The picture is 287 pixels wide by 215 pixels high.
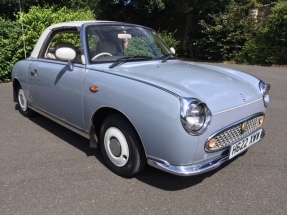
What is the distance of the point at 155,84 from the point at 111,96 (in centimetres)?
50

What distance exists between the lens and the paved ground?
2.64 metres

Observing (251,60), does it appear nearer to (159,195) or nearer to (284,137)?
(284,137)

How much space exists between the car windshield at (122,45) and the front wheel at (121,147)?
2.83 feet

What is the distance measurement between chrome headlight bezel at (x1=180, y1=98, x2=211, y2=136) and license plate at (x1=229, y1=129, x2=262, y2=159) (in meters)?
0.47

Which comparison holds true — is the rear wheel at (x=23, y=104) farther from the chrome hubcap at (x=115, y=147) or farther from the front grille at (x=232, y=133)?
the front grille at (x=232, y=133)

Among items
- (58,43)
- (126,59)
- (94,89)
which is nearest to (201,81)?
(126,59)

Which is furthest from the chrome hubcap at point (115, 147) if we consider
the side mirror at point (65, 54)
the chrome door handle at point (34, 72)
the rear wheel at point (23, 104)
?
the rear wheel at point (23, 104)

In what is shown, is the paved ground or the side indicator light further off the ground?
the side indicator light

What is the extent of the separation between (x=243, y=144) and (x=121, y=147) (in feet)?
4.04

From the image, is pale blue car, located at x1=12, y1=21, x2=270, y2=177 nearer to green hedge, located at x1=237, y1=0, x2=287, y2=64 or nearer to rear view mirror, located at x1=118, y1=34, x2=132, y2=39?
rear view mirror, located at x1=118, y1=34, x2=132, y2=39

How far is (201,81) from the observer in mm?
2992

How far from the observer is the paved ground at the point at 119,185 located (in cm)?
264

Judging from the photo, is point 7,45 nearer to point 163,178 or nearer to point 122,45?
point 122,45

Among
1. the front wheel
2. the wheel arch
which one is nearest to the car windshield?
the wheel arch
